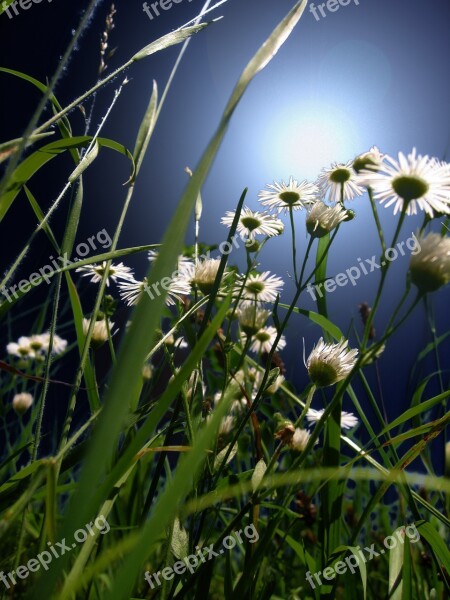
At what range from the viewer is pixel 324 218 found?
488 millimetres

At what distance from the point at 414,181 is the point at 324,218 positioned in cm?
12

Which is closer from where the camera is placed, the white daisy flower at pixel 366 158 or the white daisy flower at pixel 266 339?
the white daisy flower at pixel 366 158

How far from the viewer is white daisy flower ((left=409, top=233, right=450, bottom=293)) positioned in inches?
12.6

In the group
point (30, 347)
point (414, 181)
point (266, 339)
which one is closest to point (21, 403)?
point (30, 347)

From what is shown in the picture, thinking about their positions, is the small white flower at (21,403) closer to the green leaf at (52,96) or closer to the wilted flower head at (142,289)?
the wilted flower head at (142,289)

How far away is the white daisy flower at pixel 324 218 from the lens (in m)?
0.49

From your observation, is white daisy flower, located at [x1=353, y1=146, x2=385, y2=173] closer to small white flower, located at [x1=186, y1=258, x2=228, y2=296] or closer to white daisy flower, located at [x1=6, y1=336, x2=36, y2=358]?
small white flower, located at [x1=186, y1=258, x2=228, y2=296]

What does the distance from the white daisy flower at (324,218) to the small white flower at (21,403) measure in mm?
932

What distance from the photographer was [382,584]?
974 millimetres

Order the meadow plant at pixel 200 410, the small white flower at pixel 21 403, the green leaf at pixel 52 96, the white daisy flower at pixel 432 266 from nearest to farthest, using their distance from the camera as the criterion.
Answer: the meadow plant at pixel 200 410 → the white daisy flower at pixel 432 266 → the green leaf at pixel 52 96 → the small white flower at pixel 21 403

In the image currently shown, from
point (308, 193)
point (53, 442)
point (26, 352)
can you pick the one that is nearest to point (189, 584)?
point (308, 193)

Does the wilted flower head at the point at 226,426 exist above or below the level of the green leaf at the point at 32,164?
below

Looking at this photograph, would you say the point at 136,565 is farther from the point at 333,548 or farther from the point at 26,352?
the point at 26,352

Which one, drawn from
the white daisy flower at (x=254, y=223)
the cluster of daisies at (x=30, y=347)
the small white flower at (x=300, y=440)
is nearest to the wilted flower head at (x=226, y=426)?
the small white flower at (x=300, y=440)
